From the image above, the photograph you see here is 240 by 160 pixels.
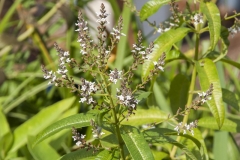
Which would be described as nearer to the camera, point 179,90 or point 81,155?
point 81,155

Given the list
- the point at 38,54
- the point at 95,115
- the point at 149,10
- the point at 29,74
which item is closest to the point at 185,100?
the point at 149,10

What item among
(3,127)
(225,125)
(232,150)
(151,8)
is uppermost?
(151,8)

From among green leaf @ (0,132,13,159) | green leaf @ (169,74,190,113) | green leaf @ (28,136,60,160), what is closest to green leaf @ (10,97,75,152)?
green leaf @ (0,132,13,159)

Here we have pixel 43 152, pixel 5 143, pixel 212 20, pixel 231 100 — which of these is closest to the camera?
pixel 212 20

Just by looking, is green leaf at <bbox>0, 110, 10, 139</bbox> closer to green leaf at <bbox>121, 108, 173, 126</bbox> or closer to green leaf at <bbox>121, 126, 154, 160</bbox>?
green leaf at <bbox>121, 108, 173, 126</bbox>

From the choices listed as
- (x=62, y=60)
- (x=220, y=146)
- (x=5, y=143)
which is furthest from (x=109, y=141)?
(x=5, y=143)

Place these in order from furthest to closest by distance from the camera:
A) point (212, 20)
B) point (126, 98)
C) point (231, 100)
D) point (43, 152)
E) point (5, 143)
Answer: point (5, 143)
point (43, 152)
point (231, 100)
point (212, 20)
point (126, 98)

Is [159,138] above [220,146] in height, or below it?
above

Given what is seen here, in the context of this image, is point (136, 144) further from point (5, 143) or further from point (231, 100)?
point (5, 143)
